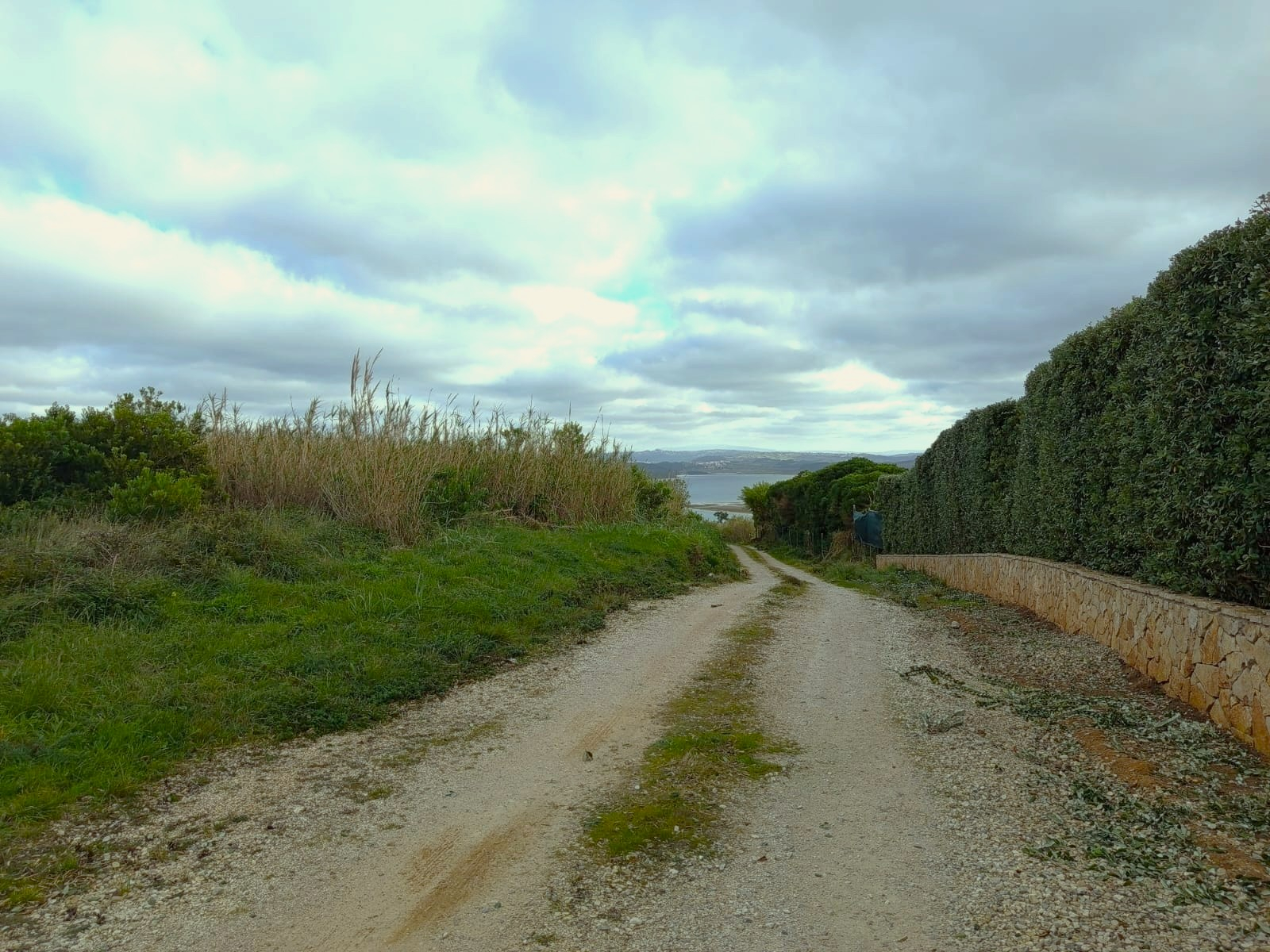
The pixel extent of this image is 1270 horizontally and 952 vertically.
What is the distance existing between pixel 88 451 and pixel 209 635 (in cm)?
447

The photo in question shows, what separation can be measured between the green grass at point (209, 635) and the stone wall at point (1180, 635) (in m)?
5.18

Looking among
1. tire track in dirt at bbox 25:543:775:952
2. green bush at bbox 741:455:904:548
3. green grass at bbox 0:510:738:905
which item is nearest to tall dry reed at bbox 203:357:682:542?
green grass at bbox 0:510:738:905

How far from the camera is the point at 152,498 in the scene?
28.4 ft

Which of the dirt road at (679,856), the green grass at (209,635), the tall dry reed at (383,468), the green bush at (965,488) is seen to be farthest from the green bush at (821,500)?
the dirt road at (679,856)

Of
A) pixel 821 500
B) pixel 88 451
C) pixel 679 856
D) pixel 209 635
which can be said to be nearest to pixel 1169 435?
pixel 679 856

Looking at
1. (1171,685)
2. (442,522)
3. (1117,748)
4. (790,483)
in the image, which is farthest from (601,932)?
(790,483)

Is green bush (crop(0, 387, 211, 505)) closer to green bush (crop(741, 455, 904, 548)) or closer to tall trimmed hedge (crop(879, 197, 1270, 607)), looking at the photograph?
tall trimmed hedge (crop(879, 197, 1270, 607))

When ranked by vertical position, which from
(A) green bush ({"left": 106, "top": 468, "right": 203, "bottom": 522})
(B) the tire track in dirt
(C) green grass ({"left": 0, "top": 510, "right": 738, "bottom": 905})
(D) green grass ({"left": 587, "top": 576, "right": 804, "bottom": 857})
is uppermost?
(A) green bush ({"left": 106, "top": 468, "right": 203, "bottom": 522})

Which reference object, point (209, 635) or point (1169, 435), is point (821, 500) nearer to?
point (1169, 435)

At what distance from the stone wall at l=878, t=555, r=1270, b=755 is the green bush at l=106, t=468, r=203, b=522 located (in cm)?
930

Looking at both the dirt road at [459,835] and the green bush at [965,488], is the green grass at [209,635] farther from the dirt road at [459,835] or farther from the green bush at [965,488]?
the green bush at [965,488]

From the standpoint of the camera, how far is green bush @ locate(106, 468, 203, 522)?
855 cm

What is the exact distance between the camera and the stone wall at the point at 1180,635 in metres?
4.72

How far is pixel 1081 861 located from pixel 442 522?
1052 centimetres
